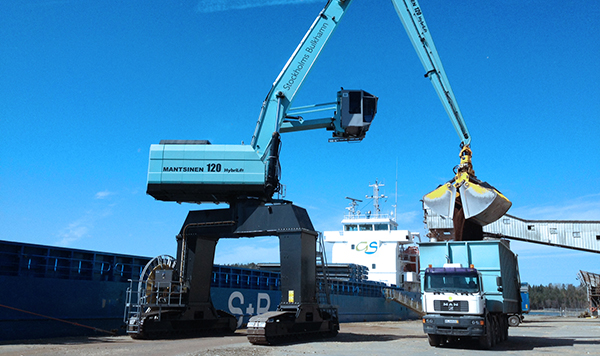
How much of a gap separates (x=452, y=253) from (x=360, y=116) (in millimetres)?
5689

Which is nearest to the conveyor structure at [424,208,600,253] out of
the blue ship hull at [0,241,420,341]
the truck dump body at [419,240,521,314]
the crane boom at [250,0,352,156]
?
the truck dump body at [419,240,521,314]

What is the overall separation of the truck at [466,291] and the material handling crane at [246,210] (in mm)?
3988

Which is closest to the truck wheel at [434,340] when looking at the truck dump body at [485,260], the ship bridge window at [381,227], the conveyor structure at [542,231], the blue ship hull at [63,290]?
the truck dump body at [485,260]

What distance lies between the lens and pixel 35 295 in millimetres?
15148

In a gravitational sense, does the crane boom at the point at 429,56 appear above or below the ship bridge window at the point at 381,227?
above

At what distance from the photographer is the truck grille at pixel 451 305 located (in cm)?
1368

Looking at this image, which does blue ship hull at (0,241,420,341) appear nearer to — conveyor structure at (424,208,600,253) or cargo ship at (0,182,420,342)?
cargo ship at (0,182,420,342)

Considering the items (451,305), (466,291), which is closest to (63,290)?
(451,305)

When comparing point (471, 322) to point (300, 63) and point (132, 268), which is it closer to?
point (300, 63)

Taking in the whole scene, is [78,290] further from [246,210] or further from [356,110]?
[356,110]

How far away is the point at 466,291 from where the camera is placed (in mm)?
13828

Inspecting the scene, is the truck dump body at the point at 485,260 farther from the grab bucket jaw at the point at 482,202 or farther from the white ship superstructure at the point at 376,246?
the white ship superstructure at the point at 376,246

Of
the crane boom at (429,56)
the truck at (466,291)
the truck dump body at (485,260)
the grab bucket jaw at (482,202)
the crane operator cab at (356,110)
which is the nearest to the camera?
the truck at (466,291)

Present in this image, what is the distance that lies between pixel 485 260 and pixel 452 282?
6.45 ft
